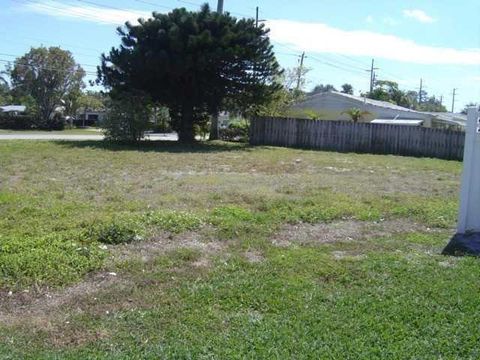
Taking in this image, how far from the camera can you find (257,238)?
22.1 feet

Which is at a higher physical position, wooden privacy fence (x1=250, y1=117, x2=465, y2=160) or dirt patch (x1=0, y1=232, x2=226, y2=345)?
wooden privacy fence (x1=250, y1=117, x2=465, y2=160)

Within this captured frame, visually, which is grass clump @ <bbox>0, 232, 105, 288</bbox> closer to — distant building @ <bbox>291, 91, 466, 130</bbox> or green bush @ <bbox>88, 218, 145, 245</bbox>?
green bush @ <bbox>88, 218, 145, 245</bbox>

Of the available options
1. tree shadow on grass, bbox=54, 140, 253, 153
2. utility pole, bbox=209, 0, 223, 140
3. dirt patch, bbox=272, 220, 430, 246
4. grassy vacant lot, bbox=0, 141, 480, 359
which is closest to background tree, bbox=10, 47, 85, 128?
utility pole, bbox=209, 0, 223, 140

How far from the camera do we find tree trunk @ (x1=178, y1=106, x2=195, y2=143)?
27.2m

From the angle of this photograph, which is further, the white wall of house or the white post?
the white wall of house

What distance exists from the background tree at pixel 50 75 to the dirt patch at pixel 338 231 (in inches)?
2233

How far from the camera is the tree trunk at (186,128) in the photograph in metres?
27.2

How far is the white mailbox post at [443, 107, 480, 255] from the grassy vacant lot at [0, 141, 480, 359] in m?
0.39

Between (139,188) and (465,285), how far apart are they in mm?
6811

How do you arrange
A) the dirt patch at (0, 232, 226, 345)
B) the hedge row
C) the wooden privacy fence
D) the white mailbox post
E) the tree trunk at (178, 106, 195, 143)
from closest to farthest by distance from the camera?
1. the dirt patch at (0, 232, 226, 345)
2. the white mailbox post
3. the wooden privacy fence
4. the tree trunk at (178, 106, 195, 143)
5. the hedge row

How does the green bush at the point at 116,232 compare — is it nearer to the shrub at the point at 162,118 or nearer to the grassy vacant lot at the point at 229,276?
the grassy vacant lot at the point at 229,276

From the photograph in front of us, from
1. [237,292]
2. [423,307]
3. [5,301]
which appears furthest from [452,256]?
[5,301]

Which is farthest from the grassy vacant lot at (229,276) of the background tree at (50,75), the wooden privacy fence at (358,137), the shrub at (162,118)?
the background tree at (50,75)

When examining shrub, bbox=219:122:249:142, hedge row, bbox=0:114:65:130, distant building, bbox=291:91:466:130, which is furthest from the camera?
hedge row, bbox=0:114:65:130
